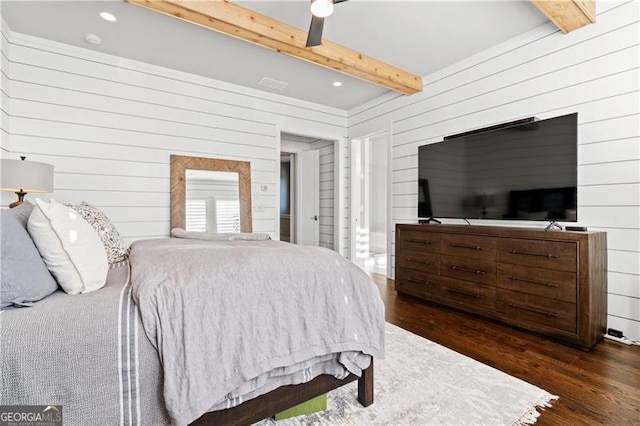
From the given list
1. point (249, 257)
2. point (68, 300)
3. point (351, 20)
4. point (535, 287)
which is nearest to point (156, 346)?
point (68, 300)

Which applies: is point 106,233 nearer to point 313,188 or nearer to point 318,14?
point 318,14

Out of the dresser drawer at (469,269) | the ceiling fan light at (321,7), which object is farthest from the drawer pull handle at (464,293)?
the ceiling fan light at (321,7)

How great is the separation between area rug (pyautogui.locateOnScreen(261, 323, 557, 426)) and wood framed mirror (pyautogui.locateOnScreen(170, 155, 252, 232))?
275cm

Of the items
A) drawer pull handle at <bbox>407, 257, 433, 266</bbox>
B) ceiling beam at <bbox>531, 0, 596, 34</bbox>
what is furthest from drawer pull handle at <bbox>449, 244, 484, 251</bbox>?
ceiling beam at <bbox>531, 0, 596, 34</bbox>

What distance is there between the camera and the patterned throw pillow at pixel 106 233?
1945mm

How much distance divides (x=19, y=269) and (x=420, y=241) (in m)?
3.19

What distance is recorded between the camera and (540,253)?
94.7 inches

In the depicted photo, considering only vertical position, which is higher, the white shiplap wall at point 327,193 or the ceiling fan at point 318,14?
the ceiling fan at point 318,14

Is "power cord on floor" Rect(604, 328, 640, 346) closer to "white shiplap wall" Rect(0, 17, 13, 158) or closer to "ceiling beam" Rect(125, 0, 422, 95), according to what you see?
"ceiling beam" Rect(125, 0, 422, 95)

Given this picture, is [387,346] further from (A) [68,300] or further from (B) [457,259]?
(A) [68,300]

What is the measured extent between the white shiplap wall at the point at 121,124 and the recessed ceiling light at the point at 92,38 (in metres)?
0.24

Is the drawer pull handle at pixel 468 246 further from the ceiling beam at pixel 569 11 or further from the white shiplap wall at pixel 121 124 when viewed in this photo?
the white shiplap wall at pixel 121 124

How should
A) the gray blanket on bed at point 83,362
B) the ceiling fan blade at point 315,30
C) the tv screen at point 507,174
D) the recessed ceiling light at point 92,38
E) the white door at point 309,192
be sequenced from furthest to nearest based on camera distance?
1. the white door at point 309,192
2. the recessed ceiling light at point 92,38
3. the tv screen at point 507,174
4. the ceiling fan blade at point 315,30
5. the gray blanket on bed at point 83,362

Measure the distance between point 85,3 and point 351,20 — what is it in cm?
224
